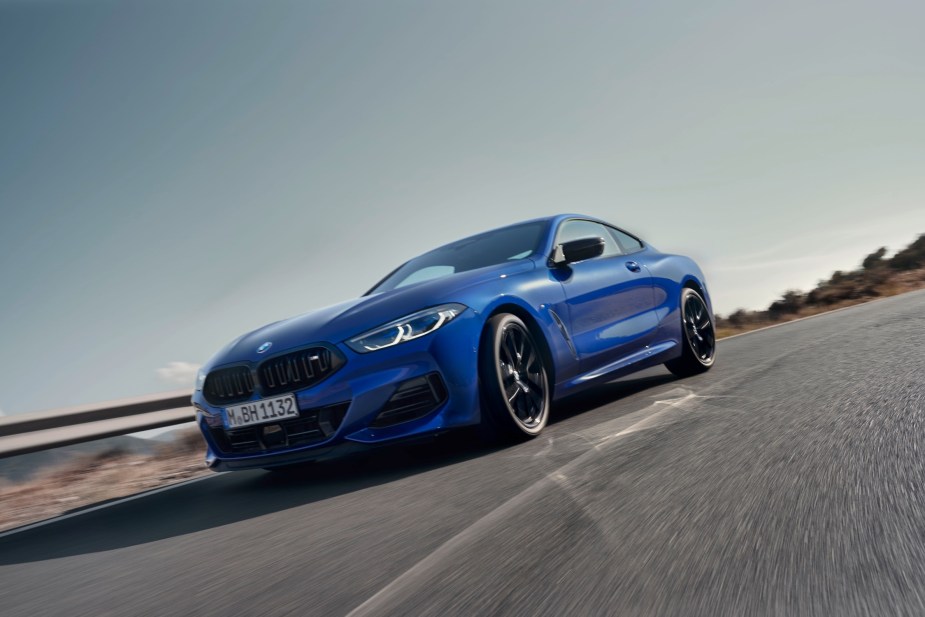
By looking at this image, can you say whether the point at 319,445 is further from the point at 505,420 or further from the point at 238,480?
the point at 238,480

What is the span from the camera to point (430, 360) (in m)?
4.38

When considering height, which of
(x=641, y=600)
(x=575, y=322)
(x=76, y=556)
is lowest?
(x=641, y=600)

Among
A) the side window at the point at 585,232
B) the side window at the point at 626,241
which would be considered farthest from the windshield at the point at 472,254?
the side window at the point at 626,241

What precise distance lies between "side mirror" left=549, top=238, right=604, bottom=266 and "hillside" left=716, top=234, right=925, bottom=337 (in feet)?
38.2

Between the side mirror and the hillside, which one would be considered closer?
the side mirror

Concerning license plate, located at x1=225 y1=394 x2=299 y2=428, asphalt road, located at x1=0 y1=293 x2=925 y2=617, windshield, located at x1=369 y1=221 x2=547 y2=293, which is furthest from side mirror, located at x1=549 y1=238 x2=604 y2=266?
license plate, located at x1=225 y1=394 x2=299 y2=428

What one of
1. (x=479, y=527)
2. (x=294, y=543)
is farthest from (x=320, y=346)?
(x=479, y=527)

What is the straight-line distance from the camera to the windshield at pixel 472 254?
228 inches

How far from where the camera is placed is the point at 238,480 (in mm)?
5434

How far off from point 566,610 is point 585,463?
6.09 ft

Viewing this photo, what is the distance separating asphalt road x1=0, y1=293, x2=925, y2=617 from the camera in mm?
2252

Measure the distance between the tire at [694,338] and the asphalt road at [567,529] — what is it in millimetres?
1735

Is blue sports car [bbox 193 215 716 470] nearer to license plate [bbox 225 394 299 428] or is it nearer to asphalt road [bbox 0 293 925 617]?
license plate [bbox 225 394 299 428]

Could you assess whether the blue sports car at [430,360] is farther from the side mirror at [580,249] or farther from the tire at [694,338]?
the tire at [694,338]
